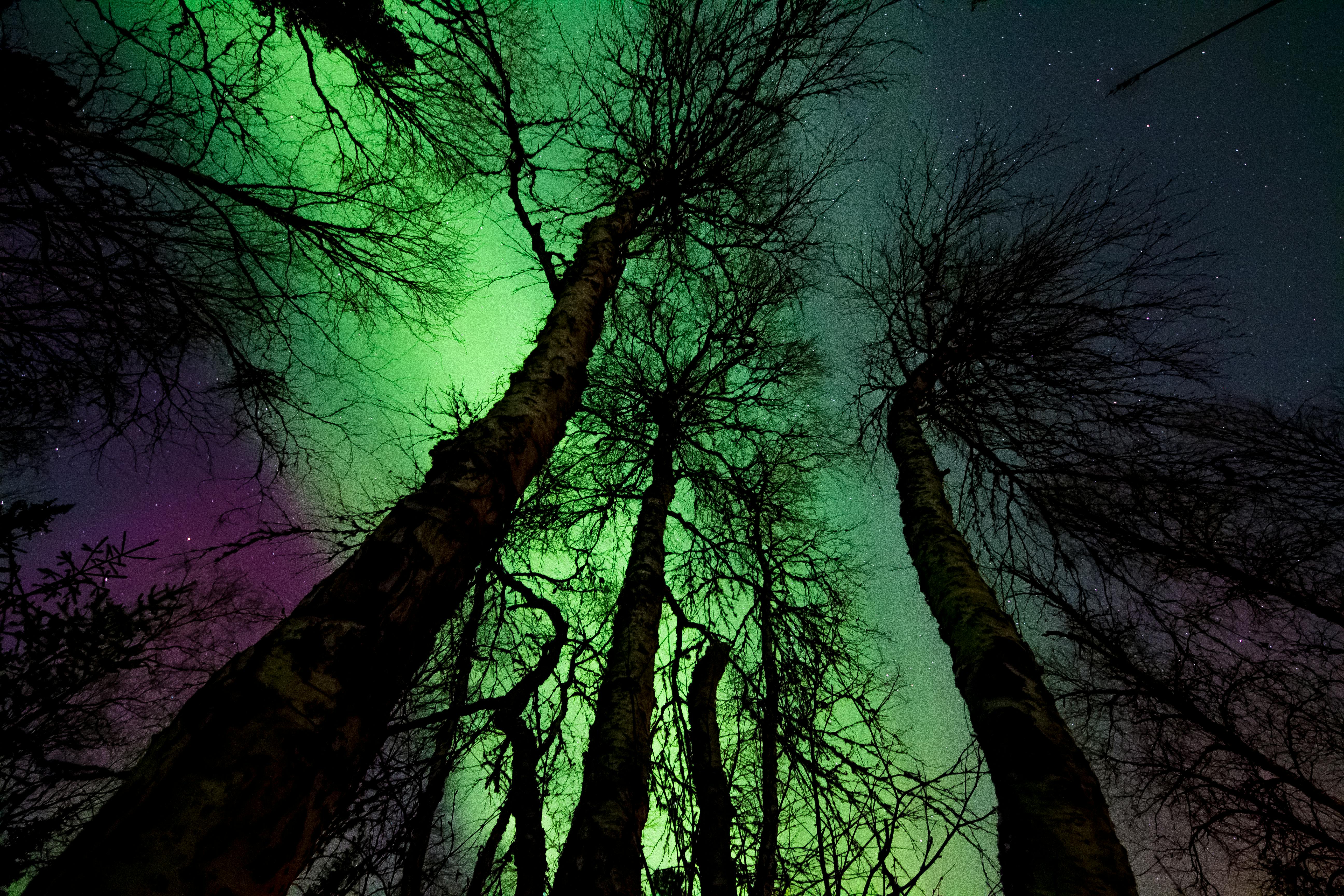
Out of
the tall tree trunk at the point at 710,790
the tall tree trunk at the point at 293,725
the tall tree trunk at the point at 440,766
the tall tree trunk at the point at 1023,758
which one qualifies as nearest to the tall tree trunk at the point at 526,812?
the tall tree trunk at the point at 440,766

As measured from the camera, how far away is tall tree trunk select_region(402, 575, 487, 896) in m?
2.85

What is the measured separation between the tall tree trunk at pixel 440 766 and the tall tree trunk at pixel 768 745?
185 centimetres

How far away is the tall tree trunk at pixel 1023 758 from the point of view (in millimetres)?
1423

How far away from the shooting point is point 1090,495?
164 inches

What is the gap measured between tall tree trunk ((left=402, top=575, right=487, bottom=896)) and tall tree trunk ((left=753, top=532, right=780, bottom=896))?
6.07 feet

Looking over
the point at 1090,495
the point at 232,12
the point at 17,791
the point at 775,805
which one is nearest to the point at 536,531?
the point at 775,805

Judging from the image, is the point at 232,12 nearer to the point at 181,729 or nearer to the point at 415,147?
the point at 415,147

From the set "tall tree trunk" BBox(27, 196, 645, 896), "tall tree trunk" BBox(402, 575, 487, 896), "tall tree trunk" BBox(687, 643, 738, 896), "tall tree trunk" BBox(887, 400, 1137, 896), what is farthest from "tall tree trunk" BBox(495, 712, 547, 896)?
"tall tree trunk" BBox(887, 400, 1137, 896)

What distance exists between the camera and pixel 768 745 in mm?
3002

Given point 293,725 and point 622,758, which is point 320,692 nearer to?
point 293,725

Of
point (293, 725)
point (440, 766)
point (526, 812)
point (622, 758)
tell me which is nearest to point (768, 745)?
point (622, 758)

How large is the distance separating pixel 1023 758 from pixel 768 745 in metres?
1.71

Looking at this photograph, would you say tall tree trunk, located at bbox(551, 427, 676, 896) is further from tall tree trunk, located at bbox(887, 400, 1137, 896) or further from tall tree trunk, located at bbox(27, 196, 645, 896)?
tall tree trunk, located at bbox(887, 400, 1137, 896)

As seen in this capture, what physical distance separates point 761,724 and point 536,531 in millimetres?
2759
